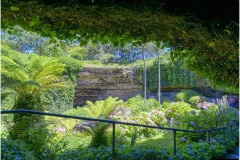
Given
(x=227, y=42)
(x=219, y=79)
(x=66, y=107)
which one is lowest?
(x=66, y=107)

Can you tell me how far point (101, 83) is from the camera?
13430 millimetres

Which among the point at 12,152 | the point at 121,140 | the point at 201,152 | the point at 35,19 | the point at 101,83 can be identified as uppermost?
the point at 35,19

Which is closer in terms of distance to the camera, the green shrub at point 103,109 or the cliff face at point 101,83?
the green shrub at point 103,109

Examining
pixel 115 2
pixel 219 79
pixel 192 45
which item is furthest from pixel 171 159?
pixel 115 2

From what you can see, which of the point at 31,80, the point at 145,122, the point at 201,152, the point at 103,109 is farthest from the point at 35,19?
the point at 103,109

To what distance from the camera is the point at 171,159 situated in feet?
A: 8.95

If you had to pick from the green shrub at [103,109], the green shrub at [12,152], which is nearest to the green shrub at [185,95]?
the green shrub at [103,109]

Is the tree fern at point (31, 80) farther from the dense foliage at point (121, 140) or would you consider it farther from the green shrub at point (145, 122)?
the green shrub at point (145, 122)

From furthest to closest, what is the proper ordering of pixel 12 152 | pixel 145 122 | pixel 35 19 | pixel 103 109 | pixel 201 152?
pixel 103 109
pixel 145 122
pixel 201 152
pixel 12 152
pixel 35 19

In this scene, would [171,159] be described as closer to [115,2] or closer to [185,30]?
[185,30]

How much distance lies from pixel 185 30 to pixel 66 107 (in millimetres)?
10761

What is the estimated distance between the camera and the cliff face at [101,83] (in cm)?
1313

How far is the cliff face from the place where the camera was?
13133 millimetres

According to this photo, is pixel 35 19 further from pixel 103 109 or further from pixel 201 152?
pixel 103 109
